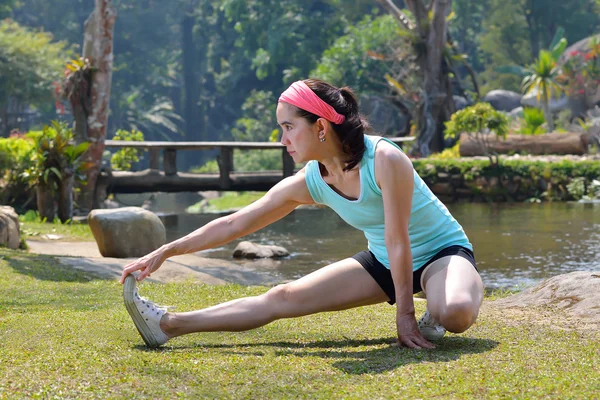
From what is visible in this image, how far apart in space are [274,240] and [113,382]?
11.7 meters

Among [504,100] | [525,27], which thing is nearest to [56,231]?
[504,100]

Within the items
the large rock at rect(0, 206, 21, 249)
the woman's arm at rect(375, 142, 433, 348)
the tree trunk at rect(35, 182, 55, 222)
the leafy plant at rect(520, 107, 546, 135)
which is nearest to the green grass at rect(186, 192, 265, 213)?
the leafy plant at rect(520, 107, 546, 135)

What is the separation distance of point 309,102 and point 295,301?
98 centimetres

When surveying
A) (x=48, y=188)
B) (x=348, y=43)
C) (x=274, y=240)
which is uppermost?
(x=348, y=43)

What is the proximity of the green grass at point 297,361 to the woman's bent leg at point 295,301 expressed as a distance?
4.1 inches

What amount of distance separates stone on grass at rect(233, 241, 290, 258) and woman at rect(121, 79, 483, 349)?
782 centimetres

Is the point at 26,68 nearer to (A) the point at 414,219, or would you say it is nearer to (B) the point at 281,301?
(B) the point at 281,301

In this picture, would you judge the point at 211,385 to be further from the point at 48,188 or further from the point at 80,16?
the point at 80,16

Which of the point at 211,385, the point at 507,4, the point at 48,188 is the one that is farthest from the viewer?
the point at 507,4

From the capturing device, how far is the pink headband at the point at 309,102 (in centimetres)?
389

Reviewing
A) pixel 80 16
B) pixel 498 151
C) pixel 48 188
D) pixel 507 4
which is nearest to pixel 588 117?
pixel 498 151

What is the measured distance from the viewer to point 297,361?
3.67m

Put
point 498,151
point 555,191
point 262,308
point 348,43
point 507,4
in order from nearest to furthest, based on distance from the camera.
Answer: point 262,308
point 555,191
point 498,151
point 348,43
point 507,4

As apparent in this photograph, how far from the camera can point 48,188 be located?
14844 mm
